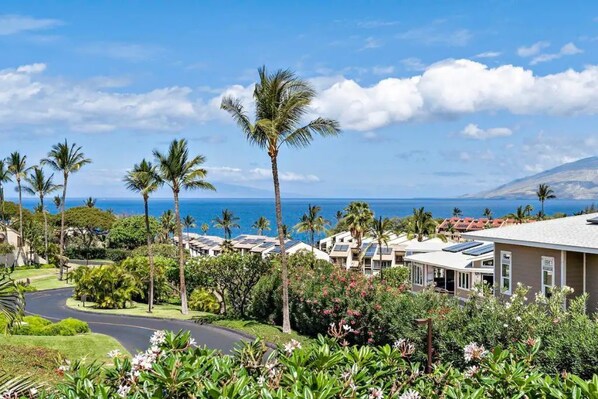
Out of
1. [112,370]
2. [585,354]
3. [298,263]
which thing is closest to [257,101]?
[298,263]

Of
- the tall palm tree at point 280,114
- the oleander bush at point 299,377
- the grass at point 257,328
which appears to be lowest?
the grass at point 257,328

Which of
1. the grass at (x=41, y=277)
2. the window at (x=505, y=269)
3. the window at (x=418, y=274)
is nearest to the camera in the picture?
the window at (x=505, y=269)

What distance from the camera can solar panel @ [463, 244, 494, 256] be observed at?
1126 inches

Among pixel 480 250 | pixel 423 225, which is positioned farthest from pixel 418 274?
pixel 423 225

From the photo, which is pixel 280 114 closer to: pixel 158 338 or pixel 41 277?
pixel 158 338

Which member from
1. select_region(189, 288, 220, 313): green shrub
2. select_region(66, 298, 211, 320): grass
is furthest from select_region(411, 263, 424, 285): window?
select_region(189, 288, 220, 313): green shrub

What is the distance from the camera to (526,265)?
20469 mm

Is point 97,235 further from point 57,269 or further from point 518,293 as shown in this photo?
point 518,293

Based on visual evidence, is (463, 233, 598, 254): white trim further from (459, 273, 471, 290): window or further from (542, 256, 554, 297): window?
(459, 273, 471, 290): window

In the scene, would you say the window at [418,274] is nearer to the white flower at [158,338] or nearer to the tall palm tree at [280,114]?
the tall palm tree at [280,114]

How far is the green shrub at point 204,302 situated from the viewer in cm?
4147

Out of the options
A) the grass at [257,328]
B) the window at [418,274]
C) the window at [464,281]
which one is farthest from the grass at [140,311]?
the window at [464,281]

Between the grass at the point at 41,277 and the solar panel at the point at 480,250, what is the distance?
35.9 metres

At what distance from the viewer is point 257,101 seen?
→ 87.7ft
